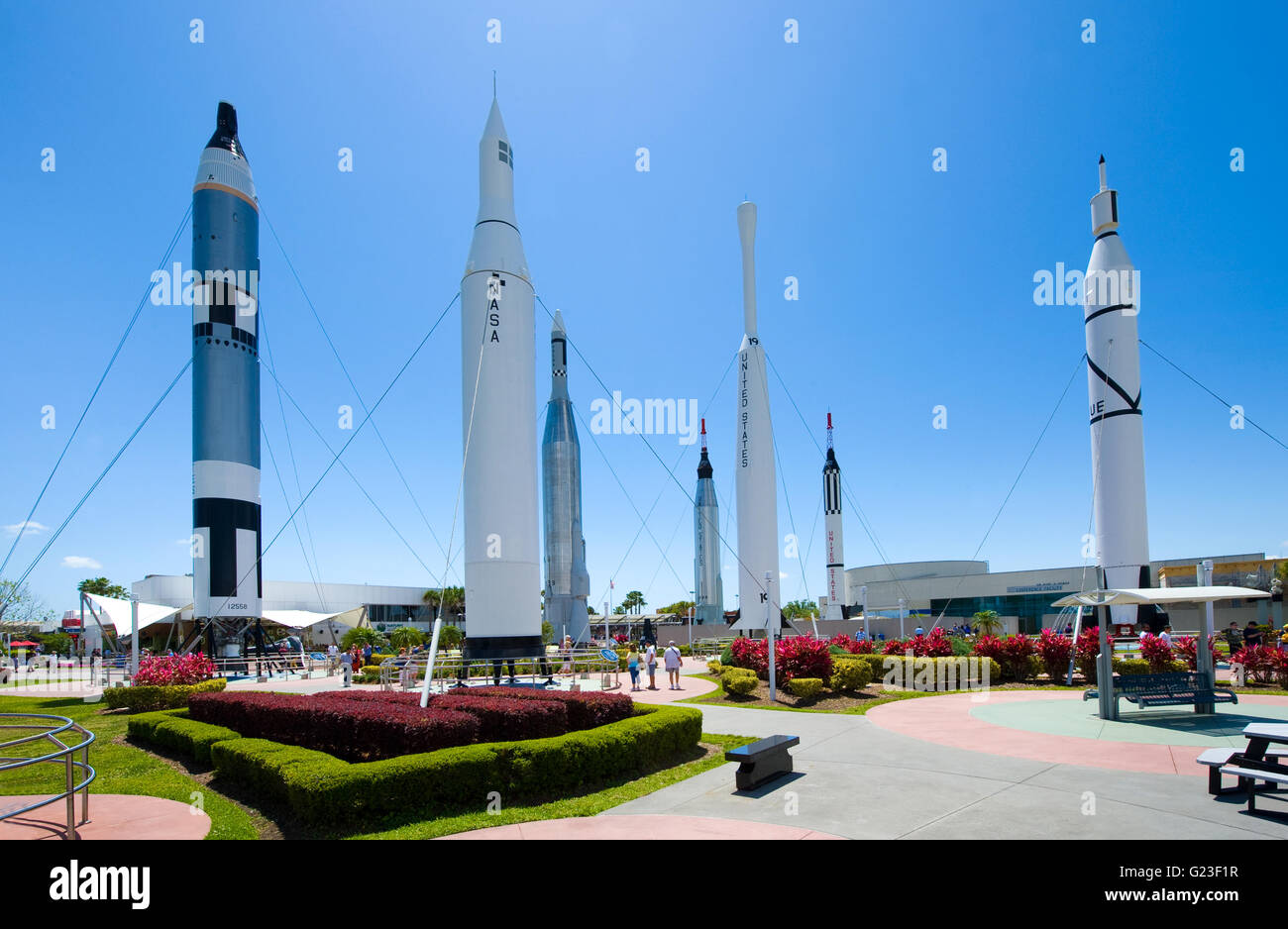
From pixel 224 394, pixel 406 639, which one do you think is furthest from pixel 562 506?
pixel 224 394

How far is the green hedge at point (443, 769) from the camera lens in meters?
7.79

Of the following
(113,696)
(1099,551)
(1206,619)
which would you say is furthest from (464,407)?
(1099,551)

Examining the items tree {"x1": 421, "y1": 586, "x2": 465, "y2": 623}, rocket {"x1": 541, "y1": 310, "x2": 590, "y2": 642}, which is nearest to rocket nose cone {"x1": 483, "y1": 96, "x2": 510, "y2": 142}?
rocket {"x1": 541, "y1": 310, "x2": 590, "y2": 642}

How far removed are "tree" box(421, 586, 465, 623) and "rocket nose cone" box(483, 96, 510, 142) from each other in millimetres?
61734

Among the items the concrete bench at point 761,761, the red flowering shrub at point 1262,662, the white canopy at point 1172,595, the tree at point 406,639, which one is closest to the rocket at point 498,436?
the concrete bench at point 761,761

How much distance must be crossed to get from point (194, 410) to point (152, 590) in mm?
34627

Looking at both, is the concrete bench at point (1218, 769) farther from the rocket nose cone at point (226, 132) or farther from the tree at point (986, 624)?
the rocket nose cone at point (226, 132)

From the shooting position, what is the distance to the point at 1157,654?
18.3 metres

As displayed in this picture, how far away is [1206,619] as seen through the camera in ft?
46.6

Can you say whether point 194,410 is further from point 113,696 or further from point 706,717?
point 706,717

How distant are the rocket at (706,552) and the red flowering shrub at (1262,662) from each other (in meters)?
52.7

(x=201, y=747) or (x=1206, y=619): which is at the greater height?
(x=1206, y=619)

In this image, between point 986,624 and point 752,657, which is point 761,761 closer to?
point 752,657
